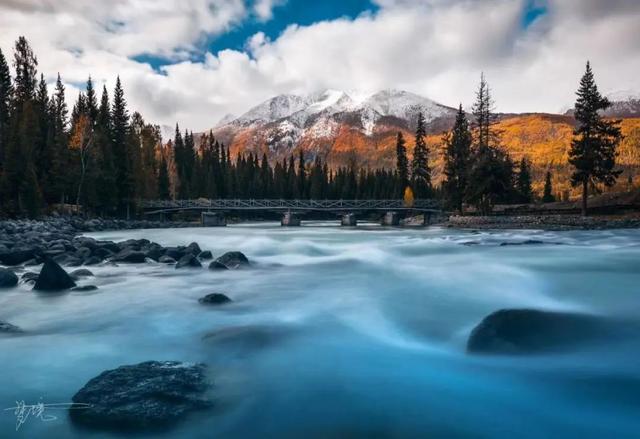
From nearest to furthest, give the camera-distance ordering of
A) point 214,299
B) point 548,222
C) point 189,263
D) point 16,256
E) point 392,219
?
1. point 214,299
2. point 189,263
3. point 16,256
4. point 548,222
5. point 392,219

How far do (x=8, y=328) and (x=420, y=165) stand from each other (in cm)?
7678

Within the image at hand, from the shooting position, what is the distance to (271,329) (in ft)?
29.2

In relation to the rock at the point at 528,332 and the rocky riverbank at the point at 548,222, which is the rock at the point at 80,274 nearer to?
the rock at the point at 528,332

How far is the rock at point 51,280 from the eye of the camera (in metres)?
11.9

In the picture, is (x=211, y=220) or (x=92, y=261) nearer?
(x=92, y=261)

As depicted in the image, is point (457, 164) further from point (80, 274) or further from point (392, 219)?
point (80, 274)

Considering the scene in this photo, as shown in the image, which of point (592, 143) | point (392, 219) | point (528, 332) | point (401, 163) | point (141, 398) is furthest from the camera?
point (401, 163)

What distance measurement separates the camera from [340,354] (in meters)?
7.55

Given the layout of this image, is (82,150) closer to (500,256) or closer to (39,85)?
(39,85)

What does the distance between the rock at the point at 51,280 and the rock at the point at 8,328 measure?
3.34m

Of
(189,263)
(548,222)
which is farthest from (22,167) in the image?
(548,222)

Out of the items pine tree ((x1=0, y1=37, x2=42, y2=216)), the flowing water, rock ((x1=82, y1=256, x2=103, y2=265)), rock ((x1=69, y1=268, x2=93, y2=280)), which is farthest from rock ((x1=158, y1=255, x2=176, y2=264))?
pine tree ((x1=0, y1=37, x2=42, y2=216))

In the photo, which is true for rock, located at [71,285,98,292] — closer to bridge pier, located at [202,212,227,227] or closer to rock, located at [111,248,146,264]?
rock, located at [111,248,146,264]

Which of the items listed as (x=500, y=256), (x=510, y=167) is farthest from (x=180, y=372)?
(x=510, y=167)
